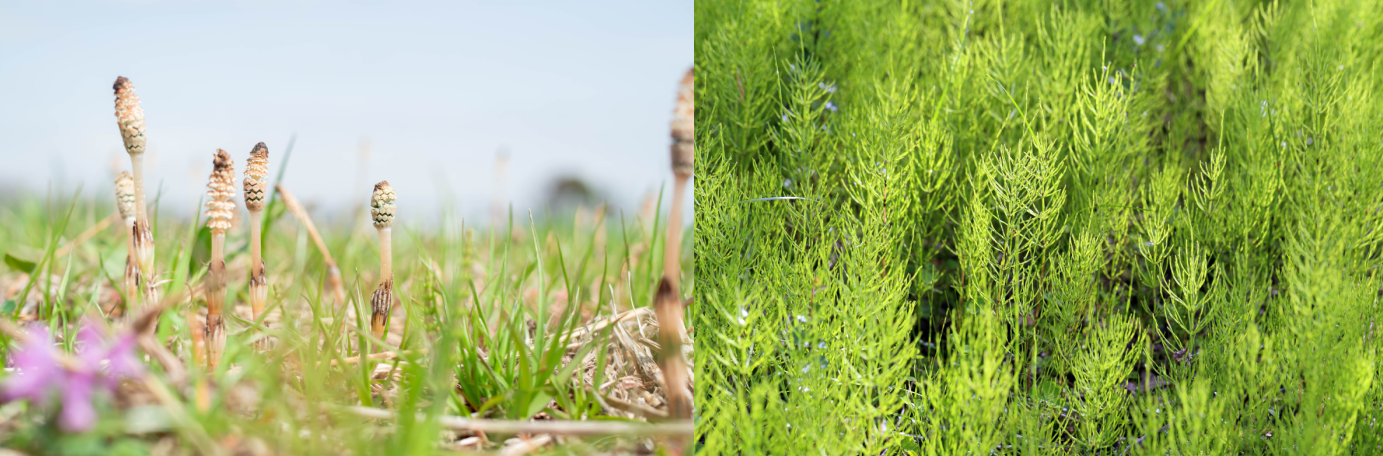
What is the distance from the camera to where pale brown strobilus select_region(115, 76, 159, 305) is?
89cm

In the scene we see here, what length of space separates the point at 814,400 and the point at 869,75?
2.54 feet

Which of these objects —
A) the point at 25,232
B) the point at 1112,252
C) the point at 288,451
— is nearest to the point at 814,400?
the point at 288,451

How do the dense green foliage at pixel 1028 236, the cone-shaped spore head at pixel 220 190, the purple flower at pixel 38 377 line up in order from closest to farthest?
the purple flower at pixel 38 377 < the cone-shaped spore head at pixel 220 190 < the dense green foliage at pixel 1028 236

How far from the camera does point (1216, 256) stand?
1.40 metres

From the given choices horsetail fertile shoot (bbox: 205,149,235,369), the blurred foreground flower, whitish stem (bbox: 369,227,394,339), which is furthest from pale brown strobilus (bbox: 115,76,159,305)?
Result: the blurred foreground flower

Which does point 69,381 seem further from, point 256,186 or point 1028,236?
point 1028,236

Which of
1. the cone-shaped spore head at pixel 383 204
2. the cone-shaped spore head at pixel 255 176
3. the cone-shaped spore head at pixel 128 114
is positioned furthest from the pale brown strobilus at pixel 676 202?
the cone-shaped spore head at pixel 128 114

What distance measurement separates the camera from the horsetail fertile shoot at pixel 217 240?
85 cm

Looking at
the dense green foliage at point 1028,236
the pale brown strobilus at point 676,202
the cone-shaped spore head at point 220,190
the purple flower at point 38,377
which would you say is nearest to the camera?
the purple flower at point 38,377

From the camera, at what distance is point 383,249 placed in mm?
932

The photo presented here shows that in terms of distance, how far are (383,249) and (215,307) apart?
0.66 ft

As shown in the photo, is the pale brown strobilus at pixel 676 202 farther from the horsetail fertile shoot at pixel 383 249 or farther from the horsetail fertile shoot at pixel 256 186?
the horsetail fertile shoot at pixel 256 186

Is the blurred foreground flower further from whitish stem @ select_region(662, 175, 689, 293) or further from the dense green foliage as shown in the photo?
the dense green foliage

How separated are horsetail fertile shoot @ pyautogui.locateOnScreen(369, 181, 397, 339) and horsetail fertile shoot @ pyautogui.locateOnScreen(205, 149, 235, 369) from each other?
0.16m
